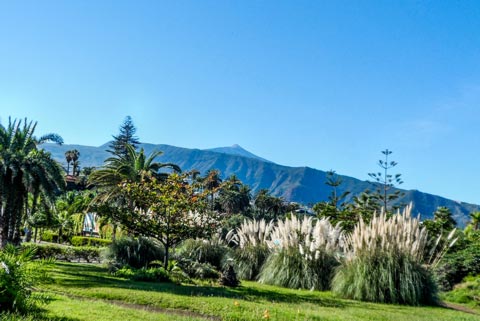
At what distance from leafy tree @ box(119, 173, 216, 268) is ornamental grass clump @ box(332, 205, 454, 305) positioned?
5525 mm

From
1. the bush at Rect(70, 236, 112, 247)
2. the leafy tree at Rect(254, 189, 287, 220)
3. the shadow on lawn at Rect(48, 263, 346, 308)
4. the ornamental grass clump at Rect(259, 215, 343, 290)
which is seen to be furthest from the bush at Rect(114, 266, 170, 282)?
the leafy tree at Rect(254, 189, 287, 220)

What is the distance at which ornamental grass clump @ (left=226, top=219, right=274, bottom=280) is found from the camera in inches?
595

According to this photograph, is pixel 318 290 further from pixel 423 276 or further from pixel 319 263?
pixel 423 276

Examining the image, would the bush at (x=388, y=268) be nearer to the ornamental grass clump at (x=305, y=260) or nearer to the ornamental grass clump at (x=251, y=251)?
the ornamental grass clump at (x=305, y=260)

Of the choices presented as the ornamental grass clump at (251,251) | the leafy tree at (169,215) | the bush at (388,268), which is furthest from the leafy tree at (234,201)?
the bush at (388,268)

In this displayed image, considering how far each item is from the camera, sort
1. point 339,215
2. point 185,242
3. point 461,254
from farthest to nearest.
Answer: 1. point 339,215
2. point 461,254
3. point 185,242

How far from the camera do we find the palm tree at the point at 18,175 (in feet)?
55.9

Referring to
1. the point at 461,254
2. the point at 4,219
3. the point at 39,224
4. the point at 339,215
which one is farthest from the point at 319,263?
the point at 39,224

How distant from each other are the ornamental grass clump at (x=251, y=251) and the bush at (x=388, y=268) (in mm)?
3993

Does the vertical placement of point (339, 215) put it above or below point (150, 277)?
above

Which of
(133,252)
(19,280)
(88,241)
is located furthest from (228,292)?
(88,241)

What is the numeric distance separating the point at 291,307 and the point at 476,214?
47.4 metres

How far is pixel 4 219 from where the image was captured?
17.4m

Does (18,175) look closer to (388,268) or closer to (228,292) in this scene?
(228,292)
